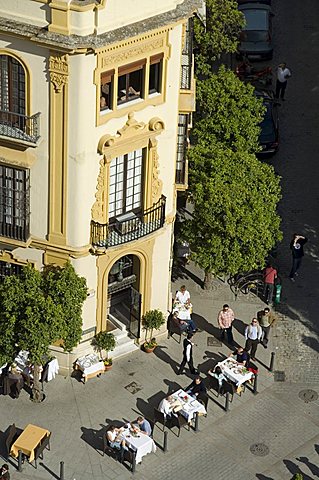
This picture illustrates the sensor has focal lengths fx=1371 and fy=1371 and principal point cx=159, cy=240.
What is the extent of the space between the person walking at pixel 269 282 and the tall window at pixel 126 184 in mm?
8583

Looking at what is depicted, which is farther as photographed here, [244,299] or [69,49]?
A: [244,299]

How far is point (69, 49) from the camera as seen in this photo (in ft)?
158

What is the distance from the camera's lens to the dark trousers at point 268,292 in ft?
198

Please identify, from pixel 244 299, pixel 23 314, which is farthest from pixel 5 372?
pixel 244 299

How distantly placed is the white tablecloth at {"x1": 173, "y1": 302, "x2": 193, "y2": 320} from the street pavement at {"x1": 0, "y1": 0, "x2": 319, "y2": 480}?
108 cm

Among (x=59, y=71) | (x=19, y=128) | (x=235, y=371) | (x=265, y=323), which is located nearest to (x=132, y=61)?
(x=59, y=71)

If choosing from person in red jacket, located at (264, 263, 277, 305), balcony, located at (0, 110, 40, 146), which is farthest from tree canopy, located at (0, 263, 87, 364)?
person in red jacket, located at (264, 263, 277, 305)

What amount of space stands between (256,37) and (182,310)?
25607mm

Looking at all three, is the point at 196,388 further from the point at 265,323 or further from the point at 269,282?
the point at 269,282

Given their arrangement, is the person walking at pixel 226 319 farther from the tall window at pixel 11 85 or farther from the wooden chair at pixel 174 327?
the tall window at pixel 11 85

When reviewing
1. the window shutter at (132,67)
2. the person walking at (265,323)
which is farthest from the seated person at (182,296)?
the window shutter at (132,67)

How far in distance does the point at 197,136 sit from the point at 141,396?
1286cm

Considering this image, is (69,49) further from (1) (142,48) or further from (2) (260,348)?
(2) (260,348)

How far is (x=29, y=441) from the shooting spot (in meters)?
50.7
